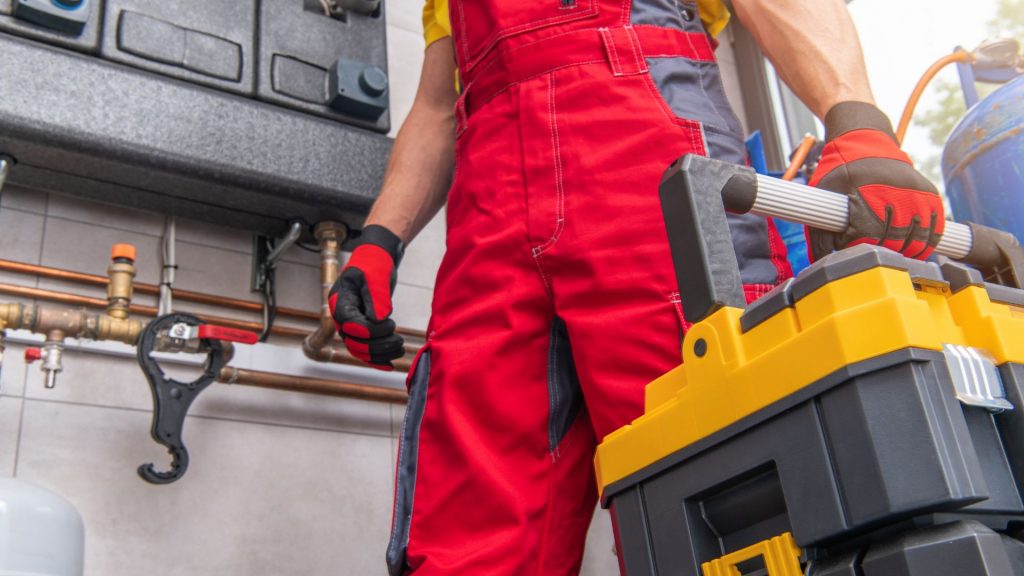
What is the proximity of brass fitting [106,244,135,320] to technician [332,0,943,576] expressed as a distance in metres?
0.55

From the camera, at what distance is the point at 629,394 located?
0.91 meters

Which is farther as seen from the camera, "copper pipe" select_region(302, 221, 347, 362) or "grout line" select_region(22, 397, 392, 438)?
"copper pipe" select_region(302, 221, 347, 362)

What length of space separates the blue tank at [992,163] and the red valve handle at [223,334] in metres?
1.07

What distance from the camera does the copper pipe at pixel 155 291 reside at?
1.44m

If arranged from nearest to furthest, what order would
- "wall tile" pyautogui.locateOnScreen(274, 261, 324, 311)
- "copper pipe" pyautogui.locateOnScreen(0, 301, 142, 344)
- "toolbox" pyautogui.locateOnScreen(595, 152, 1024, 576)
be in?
"toolbox" pyautogui.locateOnScreen(595, 152, 1024, 576)
"copper pipe" pyautogui.locateOnScreen(0, 301, 142, 344)
"wall tile" pyautogui.locateOnScreen(274, 261, 324, 311)

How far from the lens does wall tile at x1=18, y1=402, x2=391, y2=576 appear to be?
53.8 inches

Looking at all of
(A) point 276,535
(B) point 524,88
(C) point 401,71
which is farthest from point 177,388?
(C) point 401,71

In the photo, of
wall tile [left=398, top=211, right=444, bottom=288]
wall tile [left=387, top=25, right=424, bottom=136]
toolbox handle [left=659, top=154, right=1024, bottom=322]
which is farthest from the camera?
wall tile [left=387, top=25, right=424, bottom=136]

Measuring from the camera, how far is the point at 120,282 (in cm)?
142

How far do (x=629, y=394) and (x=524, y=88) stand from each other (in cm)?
38

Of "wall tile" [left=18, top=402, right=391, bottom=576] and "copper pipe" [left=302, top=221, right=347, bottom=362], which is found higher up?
"copper pipe" [left=302, top=221, right=347, bottom=362]

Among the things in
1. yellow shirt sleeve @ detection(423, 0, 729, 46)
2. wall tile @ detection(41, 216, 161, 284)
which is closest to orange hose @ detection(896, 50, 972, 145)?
yellow shirt sleeve @ detection(423, 0, 729, 46)

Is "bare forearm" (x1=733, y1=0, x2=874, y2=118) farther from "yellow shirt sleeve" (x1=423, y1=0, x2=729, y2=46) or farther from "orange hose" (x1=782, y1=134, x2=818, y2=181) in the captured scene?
"orange hose" (x1=782, y1=134, x2=818, y2=181)

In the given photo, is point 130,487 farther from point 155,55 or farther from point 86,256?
point 155,55
